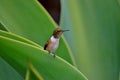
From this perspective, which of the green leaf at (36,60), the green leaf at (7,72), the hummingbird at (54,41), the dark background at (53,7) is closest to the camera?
the green leaf at (36,60)

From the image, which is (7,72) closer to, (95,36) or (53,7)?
(95,36)

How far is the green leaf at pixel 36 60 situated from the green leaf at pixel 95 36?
8.9 inches

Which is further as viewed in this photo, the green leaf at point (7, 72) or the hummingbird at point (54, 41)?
the hummingbird at point (54, 41)

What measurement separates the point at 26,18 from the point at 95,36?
16cm

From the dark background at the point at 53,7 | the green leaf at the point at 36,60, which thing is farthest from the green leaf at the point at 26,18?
the dark background at the point at 53,7

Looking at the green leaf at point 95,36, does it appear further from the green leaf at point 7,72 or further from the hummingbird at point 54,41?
the green leaf at point 7,72

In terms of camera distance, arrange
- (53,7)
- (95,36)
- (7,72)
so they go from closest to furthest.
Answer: (7,72)
(95,36)
(53,7)

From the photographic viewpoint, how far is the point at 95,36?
0.85m

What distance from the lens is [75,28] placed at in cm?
87

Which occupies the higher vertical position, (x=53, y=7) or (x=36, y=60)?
(x=36, y=60)

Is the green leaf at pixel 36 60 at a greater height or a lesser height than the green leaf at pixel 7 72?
greater

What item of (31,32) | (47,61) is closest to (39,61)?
(47,61)

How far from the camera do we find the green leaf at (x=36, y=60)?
0.56 meters

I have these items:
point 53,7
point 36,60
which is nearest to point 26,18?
point 36,60
